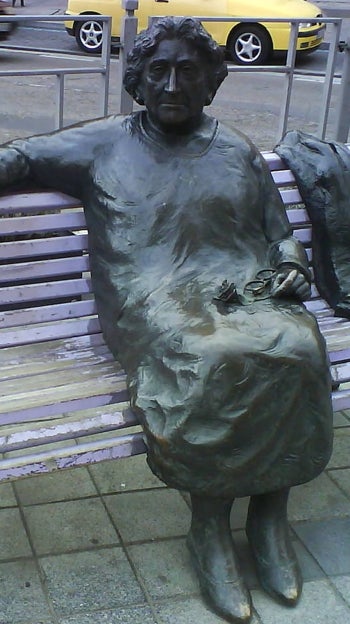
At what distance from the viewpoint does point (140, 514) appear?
3.26m

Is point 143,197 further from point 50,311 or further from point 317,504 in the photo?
point 317,504

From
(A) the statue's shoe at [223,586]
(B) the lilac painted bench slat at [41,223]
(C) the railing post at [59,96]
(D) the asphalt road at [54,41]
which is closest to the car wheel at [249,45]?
(D) the asphalt road at [54,41]

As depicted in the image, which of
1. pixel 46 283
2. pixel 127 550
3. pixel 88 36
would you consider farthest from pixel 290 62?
pixel 88 36

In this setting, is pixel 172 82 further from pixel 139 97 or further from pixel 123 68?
pixel 123 68

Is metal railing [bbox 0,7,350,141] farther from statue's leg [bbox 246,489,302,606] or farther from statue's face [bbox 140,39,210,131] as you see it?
statue's leg [bbox 246,489,302,606]

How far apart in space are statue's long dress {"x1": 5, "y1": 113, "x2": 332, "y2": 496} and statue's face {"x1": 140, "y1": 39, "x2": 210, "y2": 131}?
0.13 metres

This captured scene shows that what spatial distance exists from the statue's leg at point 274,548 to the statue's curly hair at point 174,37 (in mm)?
1313

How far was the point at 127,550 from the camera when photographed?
3066 mm

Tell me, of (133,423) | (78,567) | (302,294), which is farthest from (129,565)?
(302,294)

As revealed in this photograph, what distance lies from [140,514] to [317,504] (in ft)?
2.08

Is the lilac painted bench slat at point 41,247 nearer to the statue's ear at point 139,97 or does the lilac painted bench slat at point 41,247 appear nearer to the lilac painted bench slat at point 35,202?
the lilac painted bench slat at point 35,202

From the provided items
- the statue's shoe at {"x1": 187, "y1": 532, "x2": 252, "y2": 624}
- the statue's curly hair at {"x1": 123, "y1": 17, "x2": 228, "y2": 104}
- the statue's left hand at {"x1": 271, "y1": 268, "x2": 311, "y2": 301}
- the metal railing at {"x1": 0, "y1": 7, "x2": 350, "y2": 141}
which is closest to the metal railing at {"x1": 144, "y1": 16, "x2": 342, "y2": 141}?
the metal railing at {"x1": 0, "y1": 7, "x2": 350, "y2": 141}

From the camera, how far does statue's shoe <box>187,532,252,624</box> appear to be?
2.73 meters

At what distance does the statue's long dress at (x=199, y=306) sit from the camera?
2.60 m
